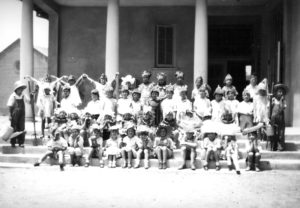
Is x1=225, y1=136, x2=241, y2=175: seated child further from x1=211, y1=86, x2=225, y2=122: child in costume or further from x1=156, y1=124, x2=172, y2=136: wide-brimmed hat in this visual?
x1=156, y1=124, x2=172, y2=136: wide-brimmed hat

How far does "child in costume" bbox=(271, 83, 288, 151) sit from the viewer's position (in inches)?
394

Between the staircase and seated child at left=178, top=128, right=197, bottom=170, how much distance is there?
0.68 feet

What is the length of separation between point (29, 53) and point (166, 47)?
17.0ft

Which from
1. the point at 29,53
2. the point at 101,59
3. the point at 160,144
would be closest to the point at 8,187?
the point at 160,144

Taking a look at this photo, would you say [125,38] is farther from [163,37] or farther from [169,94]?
[169,94]

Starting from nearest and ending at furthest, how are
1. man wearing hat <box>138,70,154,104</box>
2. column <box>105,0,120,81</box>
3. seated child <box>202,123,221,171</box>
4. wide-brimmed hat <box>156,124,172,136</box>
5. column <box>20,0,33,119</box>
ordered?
1. seated child <box>202,123,221,171</box>
2. wide-brimmed hat <box>156,124,172,136</box>
3. man wearing hat <box>138,70,154,104</box>
4. column <box>105,0,120,81</box>
5. column <box>20,0,33,119</box>

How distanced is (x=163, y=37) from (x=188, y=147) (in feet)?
25.1

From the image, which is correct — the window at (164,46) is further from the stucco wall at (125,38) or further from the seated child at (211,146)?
the seated child at (211,146)

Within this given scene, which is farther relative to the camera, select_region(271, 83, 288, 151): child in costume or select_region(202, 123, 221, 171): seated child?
select_region(271, 83, 288, 151): child in costume

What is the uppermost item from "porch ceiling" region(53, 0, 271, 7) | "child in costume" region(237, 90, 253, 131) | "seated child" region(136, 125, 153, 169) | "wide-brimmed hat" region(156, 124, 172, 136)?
"porch ceiling" region(53, 0, 271, 7)

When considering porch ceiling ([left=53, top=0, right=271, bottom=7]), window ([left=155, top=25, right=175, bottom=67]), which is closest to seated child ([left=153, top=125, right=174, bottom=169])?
window ([left=155, top=25, right=175, bottom=67])

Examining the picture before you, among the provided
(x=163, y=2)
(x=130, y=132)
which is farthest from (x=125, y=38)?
(x=130, y=132)

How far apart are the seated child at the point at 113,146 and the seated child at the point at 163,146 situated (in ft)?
2.89

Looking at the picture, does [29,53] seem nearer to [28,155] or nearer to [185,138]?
[28,155]
